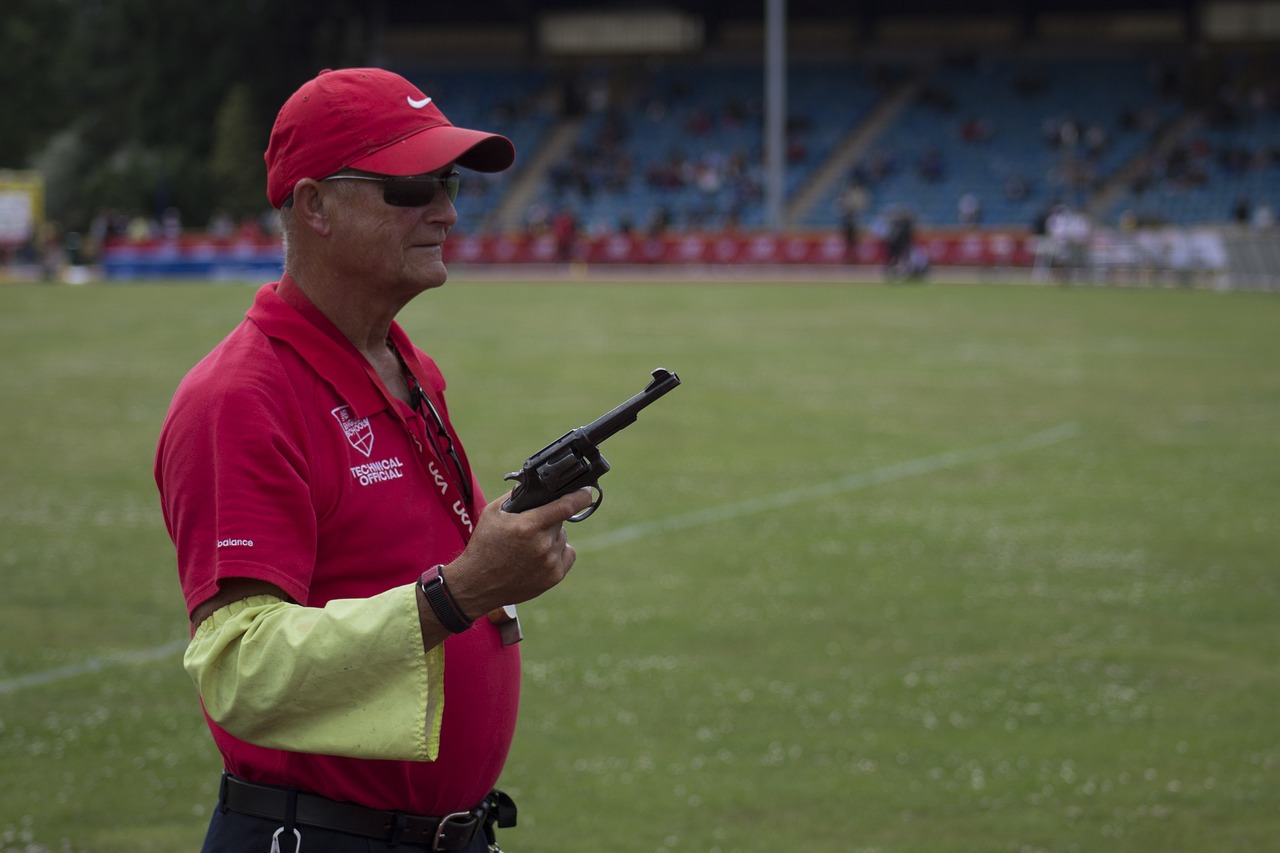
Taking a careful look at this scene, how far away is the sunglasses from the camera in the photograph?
2807 mm

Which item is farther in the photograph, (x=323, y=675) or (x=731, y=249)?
(x=731, y=249)

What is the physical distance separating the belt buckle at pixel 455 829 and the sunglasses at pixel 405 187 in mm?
1148

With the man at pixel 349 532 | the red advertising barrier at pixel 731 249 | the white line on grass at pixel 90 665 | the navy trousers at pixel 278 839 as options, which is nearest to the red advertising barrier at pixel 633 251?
the red advertising barrier at pixel 731 249

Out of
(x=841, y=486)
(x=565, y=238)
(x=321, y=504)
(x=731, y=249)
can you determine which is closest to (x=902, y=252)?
(x=731, y=249)

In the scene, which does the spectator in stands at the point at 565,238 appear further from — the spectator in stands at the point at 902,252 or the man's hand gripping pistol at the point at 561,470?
the man's hand gripping pistol at the point at 561,470

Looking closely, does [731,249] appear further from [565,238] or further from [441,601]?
[441,601]

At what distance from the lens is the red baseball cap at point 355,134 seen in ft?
9.08

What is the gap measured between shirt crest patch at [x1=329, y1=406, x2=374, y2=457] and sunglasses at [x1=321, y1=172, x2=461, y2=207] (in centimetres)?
40

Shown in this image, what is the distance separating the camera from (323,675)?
2.42 metres

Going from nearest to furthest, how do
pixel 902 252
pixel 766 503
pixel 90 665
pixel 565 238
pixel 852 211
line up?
pixel 90 665 < pixel 766 503 < pixel 902 252 < pixel 852 211 < pixel 565 238

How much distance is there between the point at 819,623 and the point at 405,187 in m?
5.99

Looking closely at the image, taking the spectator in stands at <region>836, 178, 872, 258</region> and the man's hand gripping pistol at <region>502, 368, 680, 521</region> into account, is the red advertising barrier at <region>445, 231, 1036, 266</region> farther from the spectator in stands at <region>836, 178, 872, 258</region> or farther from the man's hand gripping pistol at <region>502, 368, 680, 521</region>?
the man's hand gripping pistol at <region>502, 368, 680, 521</region>

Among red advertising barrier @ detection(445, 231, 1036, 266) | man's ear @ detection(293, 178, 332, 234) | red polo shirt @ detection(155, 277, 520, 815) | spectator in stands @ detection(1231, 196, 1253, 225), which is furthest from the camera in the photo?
spectator in stands @ detection(1231, 196, 1253, 225)

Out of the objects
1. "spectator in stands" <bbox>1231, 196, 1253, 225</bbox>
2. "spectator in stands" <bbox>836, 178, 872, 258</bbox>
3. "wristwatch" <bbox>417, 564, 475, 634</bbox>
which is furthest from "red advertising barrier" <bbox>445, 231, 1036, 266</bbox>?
"wristwatch" <bbox>417, 564, 475, 634</bbox>
